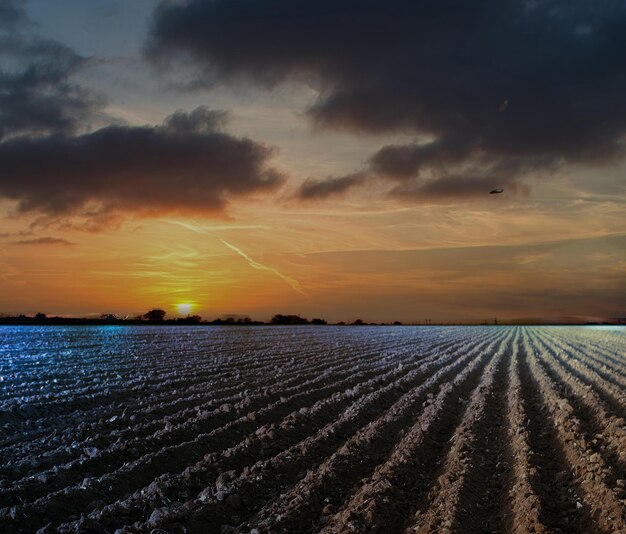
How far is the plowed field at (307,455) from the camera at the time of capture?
5.92 meters

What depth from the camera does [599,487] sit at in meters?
6.65

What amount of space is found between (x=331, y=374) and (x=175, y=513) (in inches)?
453

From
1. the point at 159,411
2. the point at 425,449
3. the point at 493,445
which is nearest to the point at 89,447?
the point at 159,411

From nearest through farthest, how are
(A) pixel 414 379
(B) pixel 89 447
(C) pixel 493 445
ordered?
(B) pixel 89 447, (C) pixel 493 445, (A) pixel 414 379

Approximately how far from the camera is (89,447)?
8.43 metres

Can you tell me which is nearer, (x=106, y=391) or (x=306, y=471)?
(x=306, y=471)

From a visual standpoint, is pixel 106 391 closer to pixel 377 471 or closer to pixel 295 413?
pixel 295 413

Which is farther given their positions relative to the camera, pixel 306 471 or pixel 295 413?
pixel 295 413

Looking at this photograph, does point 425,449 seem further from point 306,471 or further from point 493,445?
point 306,471

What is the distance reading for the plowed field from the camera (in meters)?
5.92

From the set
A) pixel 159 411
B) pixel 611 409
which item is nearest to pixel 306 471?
pixel 159 411

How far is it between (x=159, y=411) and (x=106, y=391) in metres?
2.84

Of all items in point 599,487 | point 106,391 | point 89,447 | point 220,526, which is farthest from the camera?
point 106,391

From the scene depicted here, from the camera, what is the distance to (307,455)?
26.8ft
